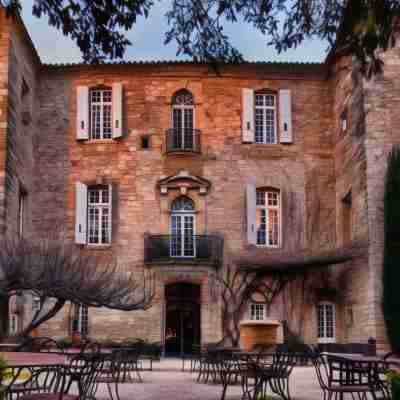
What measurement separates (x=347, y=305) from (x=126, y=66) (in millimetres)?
8565

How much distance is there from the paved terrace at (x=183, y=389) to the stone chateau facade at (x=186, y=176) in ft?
19.2

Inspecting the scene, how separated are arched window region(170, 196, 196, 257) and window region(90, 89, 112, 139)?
267cm

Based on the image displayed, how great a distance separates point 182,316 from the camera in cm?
2134

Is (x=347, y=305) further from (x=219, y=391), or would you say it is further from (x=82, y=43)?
(x=82, y=43)

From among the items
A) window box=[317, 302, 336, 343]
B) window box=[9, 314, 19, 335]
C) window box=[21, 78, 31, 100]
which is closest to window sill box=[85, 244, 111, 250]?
window box=[9, 314, 19, 335]

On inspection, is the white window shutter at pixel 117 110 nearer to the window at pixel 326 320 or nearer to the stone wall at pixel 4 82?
the stone wall at pixel 4 82

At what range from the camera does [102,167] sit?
2172cm

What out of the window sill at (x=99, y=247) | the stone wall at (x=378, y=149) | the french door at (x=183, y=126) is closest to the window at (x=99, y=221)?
the window sill at (x=99, y=247)

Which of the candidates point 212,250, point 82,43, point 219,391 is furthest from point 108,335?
point 82,43

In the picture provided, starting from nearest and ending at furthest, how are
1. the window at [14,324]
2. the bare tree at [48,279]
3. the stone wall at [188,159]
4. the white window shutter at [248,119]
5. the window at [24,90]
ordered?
the bare tree at [48,279] < the window at [14,324] < the window at [24,90] < the stone wall at [188,159] < the white window shutter at [248,119]

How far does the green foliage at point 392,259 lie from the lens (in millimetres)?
17609

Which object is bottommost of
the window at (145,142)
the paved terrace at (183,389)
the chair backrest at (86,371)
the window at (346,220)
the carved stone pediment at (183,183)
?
the paved terrace at (183,389)

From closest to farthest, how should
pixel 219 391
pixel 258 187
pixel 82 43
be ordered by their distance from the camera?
pixel 82 43, pixel 219 391, pixel 258 187

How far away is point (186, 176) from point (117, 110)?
2546 millimetres
